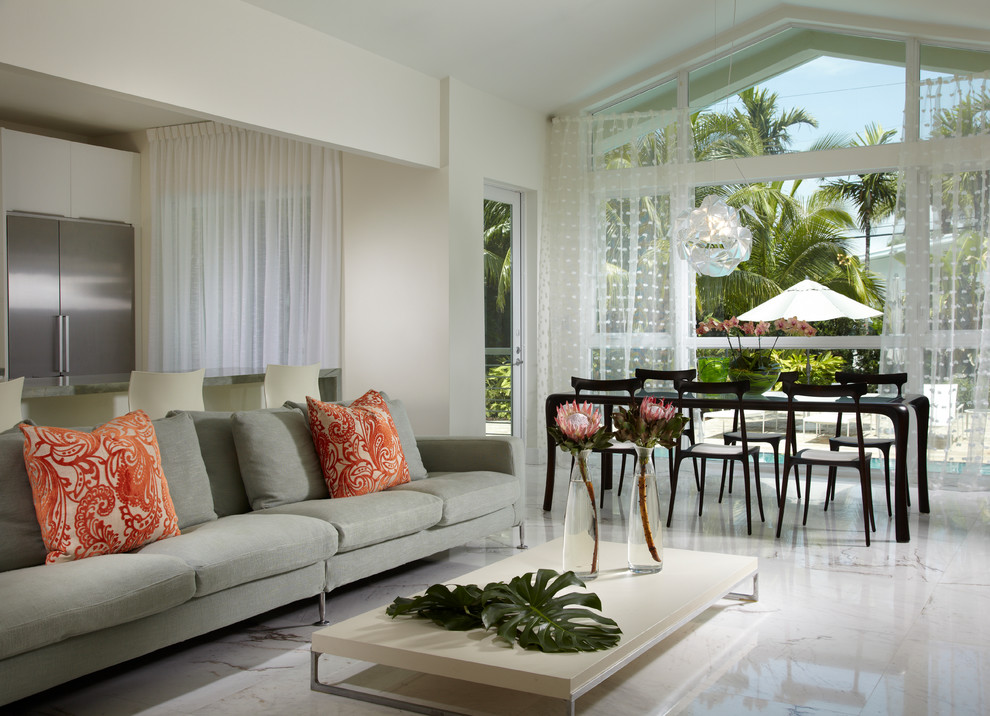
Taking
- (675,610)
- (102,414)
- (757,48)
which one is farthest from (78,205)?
(675,610)

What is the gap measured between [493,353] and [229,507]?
3884 millimetres

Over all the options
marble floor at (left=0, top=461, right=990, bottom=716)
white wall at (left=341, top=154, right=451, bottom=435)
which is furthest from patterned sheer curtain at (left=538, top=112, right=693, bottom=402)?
marble floor at (left=0, top=461, right=990, bottom=716)

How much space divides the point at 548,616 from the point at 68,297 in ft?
20.2

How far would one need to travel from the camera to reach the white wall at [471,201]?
6523mm

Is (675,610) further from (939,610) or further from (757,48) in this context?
(757,48)

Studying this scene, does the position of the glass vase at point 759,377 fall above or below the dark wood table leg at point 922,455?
above

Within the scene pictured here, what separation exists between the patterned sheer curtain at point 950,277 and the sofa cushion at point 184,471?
16.8 ft

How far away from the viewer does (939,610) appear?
372cm

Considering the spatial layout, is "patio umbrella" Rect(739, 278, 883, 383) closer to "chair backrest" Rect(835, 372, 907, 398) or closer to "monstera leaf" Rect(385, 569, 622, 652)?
"chair backrest" Rect(835, 372, 907, 398)

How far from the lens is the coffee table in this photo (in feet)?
7.93

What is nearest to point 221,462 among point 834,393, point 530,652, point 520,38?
point 530,652

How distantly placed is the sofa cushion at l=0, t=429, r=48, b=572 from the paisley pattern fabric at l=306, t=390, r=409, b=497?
1374mm

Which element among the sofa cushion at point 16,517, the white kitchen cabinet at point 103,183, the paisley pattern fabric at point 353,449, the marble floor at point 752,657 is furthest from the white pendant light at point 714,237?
the white kitchen cabinet at point 103,183

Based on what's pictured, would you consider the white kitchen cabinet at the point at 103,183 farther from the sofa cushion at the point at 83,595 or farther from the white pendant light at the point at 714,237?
the sofa cushion at the point at 83,595
